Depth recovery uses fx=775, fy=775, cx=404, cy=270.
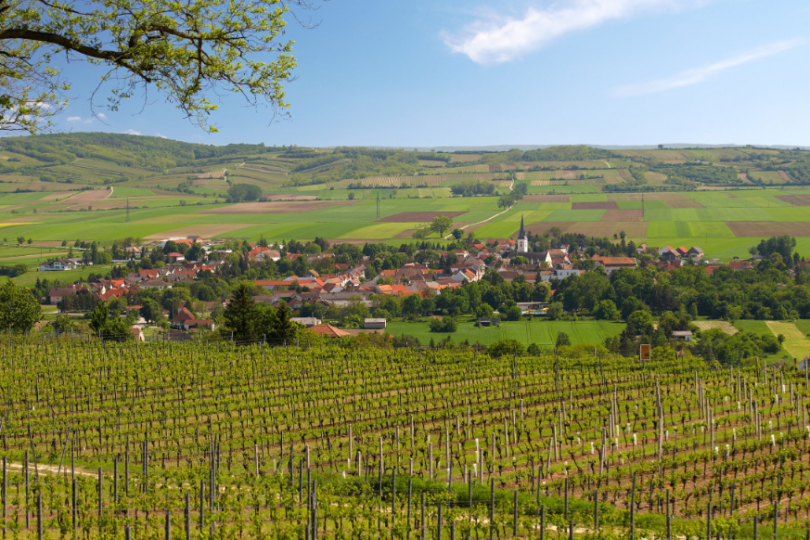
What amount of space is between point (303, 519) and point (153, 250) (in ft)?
377

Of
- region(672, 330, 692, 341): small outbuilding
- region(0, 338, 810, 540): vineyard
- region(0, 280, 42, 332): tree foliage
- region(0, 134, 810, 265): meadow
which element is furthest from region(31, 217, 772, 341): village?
region(0, 338, 810, 540): vineyard

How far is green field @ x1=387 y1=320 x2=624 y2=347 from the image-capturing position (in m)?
59.8

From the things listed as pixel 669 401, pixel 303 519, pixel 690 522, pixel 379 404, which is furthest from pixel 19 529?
pixel 669 401

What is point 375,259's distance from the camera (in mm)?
112438

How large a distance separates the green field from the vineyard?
2987cm

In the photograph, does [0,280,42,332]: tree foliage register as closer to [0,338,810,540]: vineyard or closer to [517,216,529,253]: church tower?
[0,338,810,540]: vineyard

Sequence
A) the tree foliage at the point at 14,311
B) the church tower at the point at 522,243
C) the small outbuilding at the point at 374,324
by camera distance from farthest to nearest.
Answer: the church tower at the point at 522,243 → the small outbuilding at the point at 374,324 → the tree foliage at the point at 14,311

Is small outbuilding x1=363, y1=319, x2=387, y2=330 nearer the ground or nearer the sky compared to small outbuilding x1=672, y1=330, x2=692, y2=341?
nearer the ground

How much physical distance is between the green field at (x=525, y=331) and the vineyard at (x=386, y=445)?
2987 cm

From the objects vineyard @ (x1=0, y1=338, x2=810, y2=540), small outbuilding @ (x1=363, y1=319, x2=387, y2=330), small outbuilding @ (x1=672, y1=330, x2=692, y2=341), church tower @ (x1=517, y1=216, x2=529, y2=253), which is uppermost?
vineyard @ (x1=0, y1=338, x2=810, y2=540)

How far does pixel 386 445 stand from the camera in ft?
57.8

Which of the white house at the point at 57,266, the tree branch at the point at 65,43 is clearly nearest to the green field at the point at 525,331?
the tree branch at the point at 65,43

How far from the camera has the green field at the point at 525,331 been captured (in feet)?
196

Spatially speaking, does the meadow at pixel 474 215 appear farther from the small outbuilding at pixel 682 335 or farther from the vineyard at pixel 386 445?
the vineyard at pixel 386 445
